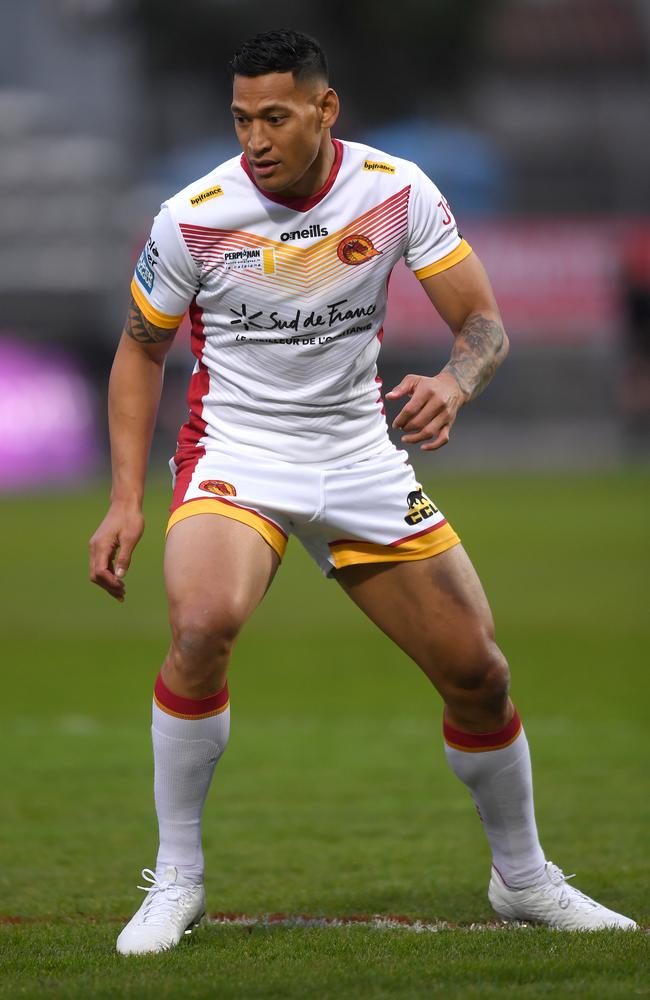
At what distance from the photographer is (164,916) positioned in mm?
4488

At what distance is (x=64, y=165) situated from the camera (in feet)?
111

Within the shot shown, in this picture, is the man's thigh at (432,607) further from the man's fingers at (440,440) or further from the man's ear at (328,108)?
the man's ear at (328,108)

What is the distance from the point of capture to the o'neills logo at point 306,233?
4.77m

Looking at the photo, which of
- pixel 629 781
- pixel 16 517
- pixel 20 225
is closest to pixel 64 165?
pixel 20 225

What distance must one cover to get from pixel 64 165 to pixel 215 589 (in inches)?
1200

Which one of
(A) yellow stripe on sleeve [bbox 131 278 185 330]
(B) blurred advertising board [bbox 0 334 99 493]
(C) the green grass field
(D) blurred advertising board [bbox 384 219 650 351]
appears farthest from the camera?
(D) blurred advertising board [bbox 384 219 650 351]

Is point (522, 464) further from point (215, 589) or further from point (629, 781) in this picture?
point (215, 589)

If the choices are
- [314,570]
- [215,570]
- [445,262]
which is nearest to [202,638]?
[215,570]

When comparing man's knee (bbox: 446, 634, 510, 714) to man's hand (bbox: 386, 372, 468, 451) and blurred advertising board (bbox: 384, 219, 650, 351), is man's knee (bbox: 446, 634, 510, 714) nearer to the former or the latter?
man's hand (bbox: 386, 372, 468, 451)

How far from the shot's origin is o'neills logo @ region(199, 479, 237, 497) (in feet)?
15.6

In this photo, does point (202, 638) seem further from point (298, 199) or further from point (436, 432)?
point (298, 199)

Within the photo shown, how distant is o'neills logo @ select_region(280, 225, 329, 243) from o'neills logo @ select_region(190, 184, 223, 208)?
8.5 inches

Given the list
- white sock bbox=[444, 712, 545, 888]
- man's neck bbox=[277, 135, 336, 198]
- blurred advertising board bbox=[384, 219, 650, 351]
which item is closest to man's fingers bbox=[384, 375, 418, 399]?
man's neck bbox=[277, 135, 336, 198]

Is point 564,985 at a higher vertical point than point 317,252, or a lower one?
lower
